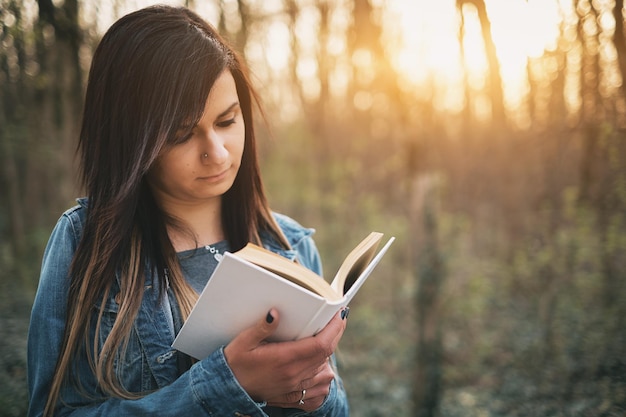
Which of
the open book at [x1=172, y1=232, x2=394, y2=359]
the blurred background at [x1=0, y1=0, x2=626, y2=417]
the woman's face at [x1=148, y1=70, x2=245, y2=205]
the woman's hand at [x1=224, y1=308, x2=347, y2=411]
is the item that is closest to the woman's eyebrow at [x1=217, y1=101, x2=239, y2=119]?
the woman's face at [x1=148, y1=70, x2=245, y2=205]

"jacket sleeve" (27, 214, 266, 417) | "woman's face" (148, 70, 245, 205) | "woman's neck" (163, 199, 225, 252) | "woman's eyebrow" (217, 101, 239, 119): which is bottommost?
"jacket sleeve" (27, 214, 266, 417)

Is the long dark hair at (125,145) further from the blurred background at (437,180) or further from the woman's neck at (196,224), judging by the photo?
the blurred background at (437,180)

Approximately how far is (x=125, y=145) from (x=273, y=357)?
708 mm

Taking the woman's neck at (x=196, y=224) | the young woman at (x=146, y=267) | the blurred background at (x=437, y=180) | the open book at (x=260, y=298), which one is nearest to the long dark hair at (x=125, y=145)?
the young woman at (x=146, y=267)

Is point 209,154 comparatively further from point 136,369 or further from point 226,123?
point 136,369

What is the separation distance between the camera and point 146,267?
1278 millimetres

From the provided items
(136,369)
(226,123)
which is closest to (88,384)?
(136,369)

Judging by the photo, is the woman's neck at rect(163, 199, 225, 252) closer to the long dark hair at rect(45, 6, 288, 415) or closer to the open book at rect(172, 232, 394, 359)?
the long dark hair at rect(45, 6, 288, 415)

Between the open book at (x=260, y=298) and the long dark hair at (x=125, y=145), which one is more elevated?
the long dark hair at (x=125, y=145)

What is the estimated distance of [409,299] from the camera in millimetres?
8164

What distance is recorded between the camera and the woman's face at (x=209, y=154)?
1.24m

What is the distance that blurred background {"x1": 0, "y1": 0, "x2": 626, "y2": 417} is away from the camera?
3.49 m

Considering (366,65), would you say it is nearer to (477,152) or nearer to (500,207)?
(477,152)

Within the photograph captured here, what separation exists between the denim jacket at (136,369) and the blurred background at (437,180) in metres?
1.31
